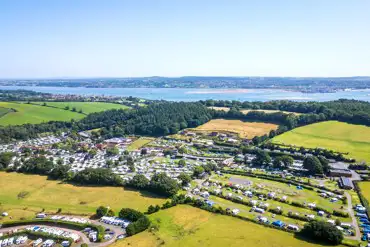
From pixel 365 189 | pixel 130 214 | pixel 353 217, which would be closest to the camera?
pixel 130 214

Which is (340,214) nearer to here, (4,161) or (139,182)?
(139,182)

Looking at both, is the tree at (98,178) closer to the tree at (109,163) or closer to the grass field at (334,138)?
the tree at (109,163)

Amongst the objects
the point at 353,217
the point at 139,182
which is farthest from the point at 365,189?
the point at 139,182

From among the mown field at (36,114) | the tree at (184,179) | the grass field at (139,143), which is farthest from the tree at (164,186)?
the mown field at (36,114)

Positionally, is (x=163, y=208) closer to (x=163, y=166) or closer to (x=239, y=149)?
(x=163, y=166)

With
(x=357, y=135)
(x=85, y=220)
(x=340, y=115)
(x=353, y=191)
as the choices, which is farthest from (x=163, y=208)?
(x=340, y=115)

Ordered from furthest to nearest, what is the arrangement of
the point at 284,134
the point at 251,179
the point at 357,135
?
the point at 284,134
the point at 357,135
the point at 251,179

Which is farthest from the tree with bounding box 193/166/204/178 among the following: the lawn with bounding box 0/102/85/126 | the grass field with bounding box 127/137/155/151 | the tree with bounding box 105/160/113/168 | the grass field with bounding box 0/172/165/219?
the lawn with bounding box 0/102/85/126
